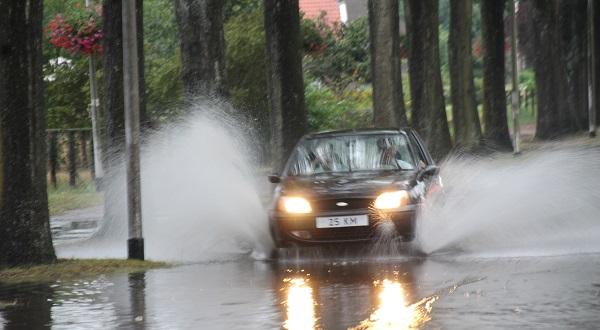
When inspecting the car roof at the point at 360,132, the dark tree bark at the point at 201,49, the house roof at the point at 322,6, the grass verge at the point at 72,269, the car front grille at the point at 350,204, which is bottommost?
the grass verge at the point at 72,269

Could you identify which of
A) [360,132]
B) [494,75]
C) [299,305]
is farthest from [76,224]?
[494,75]

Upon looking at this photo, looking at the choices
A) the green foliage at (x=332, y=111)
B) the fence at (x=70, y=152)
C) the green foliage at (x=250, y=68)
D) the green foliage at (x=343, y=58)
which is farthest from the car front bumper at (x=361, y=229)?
the green foliage at (x=343, y=58)

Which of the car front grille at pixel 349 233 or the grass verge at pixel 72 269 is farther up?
the car front grille at pixel 349 233

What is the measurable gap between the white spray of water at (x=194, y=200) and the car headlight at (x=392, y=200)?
2059 millimetres

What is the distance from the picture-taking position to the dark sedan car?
1705 cm

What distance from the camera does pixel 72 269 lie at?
1702 cm

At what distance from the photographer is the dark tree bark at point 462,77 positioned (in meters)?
39.2

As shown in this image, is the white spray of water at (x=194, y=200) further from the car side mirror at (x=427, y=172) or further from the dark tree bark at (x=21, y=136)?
the dark tree bark at (x=21, y=136)

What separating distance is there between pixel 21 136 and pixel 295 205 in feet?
10.0

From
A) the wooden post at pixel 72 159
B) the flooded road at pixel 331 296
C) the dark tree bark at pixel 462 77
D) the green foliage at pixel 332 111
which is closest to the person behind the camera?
the flooded road at pixel 331 296

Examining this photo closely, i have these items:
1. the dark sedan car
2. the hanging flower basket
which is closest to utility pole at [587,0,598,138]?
the hanging flower basket

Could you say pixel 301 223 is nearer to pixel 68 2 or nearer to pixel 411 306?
pixel 411 306

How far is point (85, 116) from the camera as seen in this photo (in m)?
45.2

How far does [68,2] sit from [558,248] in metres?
30.5
